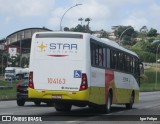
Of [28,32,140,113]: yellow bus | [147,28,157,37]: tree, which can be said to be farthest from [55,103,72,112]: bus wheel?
[147,28,157,37]: tree

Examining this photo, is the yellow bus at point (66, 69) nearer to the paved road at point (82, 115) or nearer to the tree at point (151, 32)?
the paved road at point (82, 115)

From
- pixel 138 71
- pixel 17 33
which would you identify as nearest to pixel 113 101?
pixel 138 71

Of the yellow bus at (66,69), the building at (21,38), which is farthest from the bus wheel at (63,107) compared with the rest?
the building at (21,38)

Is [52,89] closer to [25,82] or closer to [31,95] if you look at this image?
[31,95]

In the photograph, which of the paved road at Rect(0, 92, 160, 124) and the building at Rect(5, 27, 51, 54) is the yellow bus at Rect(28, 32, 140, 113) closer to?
the paved road at Rect(0, 92, 160, 124)

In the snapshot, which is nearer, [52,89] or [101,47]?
[52,89]

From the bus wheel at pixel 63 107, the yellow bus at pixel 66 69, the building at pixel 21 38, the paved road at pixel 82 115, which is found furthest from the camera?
the building at pixel 21 38

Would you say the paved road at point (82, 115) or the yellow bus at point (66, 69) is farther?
the yellow bus at point (66, 69)

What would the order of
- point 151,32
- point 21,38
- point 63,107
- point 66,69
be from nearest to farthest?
point 66,69 < point 63,107 < point 21,38 < point 151,32

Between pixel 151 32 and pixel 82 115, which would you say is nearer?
pixel 82 115

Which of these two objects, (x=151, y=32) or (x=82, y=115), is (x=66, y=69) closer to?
(x=82, y=115)

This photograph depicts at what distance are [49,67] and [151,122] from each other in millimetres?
4415

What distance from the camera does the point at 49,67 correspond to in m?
19.2

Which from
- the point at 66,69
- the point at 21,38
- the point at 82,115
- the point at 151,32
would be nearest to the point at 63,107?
the point at 82,115
